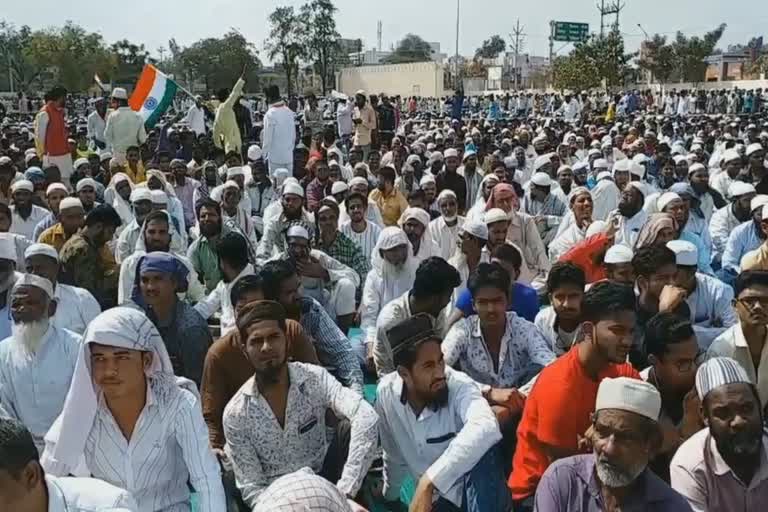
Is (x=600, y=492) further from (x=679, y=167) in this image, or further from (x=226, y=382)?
(x=679, y=167)

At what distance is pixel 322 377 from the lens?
3.11 meters

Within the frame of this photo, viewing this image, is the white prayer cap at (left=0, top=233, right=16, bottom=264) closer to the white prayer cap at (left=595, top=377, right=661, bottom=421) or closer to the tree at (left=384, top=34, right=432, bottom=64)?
the white prayer cap at (left=595, top=377, right=661, bottom=421)

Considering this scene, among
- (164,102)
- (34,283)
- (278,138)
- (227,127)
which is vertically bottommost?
(34,283)

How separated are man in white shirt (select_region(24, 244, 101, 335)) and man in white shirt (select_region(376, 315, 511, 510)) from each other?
1.84m

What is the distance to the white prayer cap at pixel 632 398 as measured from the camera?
2.24 metres

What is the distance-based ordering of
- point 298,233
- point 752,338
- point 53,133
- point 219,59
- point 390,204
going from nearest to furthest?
1. point 752,338
2. point 298,233
3. point 390,204
4. point 53,133
5. point 219,59

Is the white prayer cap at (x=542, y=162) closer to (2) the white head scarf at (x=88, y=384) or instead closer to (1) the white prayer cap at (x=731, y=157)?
(1) the white prayer cap at (x=731, y=157)

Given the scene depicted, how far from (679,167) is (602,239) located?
5055 millimetres

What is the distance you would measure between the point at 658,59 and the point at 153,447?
44.1 metres

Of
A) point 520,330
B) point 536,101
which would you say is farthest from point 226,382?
point 536,101

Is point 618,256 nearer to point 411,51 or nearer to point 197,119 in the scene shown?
point 197,119

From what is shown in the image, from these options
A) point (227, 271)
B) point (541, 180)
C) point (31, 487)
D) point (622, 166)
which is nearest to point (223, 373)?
point (227, 271)

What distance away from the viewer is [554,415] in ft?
9.16

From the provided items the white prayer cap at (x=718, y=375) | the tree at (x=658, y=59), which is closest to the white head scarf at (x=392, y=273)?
the white prayer cap at (x=718, y=375)
